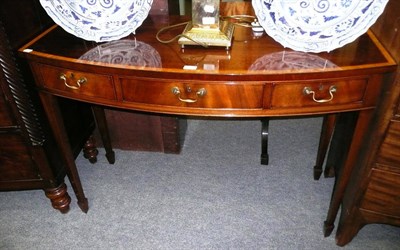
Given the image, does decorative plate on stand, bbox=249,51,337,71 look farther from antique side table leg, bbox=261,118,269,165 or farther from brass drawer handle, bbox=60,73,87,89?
antique side table leg, bbox=261,118,269,165

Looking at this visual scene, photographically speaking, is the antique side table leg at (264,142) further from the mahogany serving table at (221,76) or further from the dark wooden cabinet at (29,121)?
the mahogany serving table at (221,76)

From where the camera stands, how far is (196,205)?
153 centimetres

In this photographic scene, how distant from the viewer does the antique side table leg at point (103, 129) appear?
5.24ft

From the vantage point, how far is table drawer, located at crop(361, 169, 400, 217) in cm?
106

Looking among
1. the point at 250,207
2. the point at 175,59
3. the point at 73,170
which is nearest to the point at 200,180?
the point at 250,207

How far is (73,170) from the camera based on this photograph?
135cm

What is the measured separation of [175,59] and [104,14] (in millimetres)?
300

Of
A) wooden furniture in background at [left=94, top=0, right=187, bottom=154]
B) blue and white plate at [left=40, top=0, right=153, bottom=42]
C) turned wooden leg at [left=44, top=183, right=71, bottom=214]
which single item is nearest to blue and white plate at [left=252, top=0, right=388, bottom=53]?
blue and white plate at [left=40, top=0, right=153, bottom=42]

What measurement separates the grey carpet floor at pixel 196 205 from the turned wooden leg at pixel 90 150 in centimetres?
5

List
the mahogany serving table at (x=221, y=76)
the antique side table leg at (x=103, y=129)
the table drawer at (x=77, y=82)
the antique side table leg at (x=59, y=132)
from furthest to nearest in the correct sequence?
1. the antique side table leg at (x=103, y=129)
2. the antique side table leg at (x=59, y=132)
3. the table drawer at (x=77, y=82)
4. the mahogany serving table at (x=221, y=76)

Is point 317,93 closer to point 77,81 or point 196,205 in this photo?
point 77,81

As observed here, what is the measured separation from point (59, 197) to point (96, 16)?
0.85 metres

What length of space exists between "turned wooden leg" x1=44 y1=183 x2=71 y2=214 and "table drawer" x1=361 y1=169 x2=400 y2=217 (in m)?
1.26

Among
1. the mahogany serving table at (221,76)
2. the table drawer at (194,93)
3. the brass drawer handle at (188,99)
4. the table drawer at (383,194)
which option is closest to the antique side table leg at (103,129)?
the mahogany serving table at (221,76)
